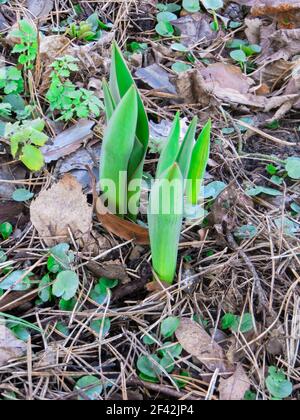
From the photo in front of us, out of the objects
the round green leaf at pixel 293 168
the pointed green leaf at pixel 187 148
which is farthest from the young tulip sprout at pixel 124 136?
the round green leaf at pixel 293 168

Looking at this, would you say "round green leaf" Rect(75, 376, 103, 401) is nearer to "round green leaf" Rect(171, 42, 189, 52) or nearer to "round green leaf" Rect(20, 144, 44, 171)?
"round green leaf" Rect(20, 144, 44, 171)

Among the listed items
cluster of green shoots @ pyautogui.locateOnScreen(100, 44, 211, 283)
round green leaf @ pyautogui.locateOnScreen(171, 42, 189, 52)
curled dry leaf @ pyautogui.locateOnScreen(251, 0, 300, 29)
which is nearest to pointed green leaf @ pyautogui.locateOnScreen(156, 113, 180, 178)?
cluster of green shoots @ pyautogui.locateOnScreen(100, 44, 211, 283)

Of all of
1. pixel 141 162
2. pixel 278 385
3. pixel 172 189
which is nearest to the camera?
pixel 172 189

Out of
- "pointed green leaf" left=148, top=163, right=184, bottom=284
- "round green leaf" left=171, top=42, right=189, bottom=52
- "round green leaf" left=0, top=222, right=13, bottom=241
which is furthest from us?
"round green leaf" left=171, top=42, right=189, bottom=52

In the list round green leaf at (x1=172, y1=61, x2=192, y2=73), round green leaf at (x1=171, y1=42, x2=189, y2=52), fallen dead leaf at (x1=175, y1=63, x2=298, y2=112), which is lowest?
fallen dead leaf at (x1=175, y1=63, x2=298, y2=112)

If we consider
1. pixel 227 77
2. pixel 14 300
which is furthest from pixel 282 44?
pixel 14 300

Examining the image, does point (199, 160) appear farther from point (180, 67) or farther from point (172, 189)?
point (180, 67)

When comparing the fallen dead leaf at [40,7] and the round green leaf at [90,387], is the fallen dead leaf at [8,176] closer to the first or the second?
the round green leaf at [90,387]
